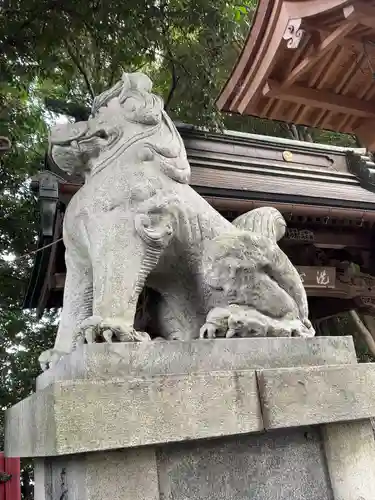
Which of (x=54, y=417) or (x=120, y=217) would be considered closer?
(x=54, y=417)

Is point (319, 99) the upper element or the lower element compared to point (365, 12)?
upper

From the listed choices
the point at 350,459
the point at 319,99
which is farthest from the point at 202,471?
the point at 319,99

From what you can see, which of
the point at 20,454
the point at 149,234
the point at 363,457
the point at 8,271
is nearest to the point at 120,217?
the point at 149,234

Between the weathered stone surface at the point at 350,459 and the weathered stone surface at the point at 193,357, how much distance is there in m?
0.27

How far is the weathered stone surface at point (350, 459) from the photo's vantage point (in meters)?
1.93

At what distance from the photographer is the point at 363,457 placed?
79.7 inches

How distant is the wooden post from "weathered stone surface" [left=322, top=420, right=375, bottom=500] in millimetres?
5690

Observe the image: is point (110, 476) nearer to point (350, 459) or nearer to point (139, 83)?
point (350, 459)

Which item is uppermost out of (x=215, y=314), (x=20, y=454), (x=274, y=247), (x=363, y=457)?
(x=274, y=247)

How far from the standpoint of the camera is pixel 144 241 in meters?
2.06

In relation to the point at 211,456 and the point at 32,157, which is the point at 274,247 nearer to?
the point at 211,456

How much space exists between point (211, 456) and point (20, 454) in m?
0.75

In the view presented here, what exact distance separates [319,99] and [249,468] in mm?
3521

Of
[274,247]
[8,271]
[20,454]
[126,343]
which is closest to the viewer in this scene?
[126,343]
